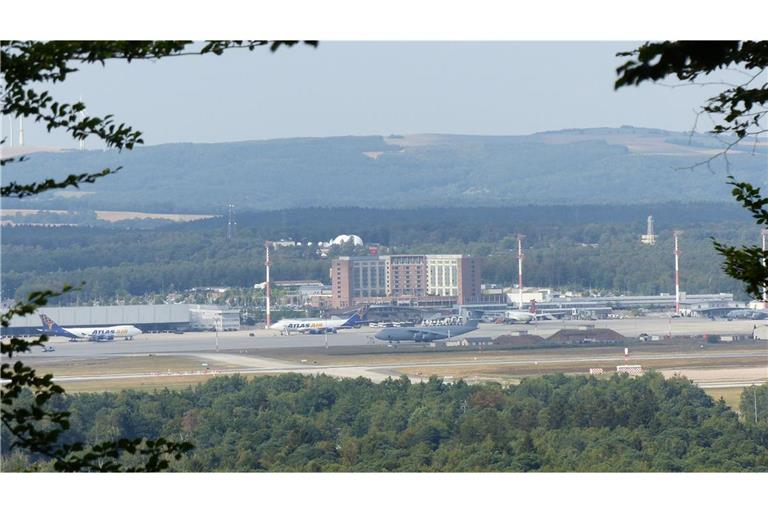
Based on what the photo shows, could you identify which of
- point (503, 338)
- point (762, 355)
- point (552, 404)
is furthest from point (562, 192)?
point (552, 404)

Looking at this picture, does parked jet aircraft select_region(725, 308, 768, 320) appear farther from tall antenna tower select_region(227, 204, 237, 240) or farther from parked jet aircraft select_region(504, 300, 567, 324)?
tall antenna tower select_region(227, 204, 237, 240)

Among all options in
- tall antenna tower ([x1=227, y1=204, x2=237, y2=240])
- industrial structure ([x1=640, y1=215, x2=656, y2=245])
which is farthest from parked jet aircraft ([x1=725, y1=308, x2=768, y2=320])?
tall antenna tower ([x1=227, y1=204, x2=237, y2=240])

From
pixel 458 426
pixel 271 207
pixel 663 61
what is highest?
pixel 271 207

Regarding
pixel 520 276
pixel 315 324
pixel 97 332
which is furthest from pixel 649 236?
pixel 97 332

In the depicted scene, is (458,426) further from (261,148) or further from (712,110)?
(261,148)

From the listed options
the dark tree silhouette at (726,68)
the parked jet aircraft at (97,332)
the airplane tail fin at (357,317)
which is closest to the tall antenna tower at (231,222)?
the airplane tail fin at (357,317)

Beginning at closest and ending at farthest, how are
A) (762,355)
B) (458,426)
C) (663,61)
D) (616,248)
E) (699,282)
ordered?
(663,61), (458,426), (762,355), (699,282), (616,248)

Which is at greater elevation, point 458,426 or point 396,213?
point 396,213
